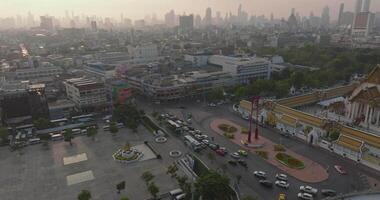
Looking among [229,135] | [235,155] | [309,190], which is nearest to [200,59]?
[229,135]

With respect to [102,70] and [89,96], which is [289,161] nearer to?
[89,96]

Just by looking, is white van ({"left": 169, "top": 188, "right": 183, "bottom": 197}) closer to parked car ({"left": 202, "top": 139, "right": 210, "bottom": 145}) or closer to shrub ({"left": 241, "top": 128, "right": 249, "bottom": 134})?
parked car ({"left": 202, "top": 139, "right": 210, "bottom": 145})

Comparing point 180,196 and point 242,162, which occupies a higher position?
point 242,162

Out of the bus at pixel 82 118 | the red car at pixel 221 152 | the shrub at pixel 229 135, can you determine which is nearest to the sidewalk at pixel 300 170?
the shrub at pixel 229 135

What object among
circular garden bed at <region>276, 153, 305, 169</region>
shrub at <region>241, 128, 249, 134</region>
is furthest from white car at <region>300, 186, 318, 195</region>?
shrub at <region>241, 128, 249, 134</region>

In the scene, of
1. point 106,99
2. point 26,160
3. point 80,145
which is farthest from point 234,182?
point 106,99

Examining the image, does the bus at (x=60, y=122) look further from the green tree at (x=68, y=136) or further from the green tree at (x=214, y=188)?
the green tree at (x=214, y=188)

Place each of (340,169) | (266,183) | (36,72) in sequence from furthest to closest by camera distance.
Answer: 1. (36,72)
2. (340,169)
3. (266,183)
